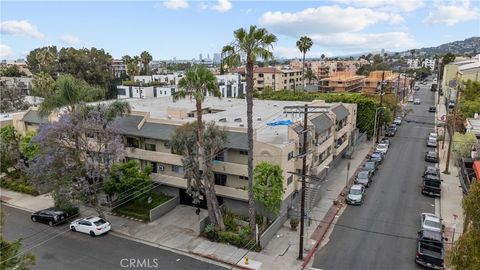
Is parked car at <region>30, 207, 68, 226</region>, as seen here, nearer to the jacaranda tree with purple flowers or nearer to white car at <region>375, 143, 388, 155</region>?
the jacaranda tree with purple flowers

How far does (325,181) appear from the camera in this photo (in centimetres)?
3966

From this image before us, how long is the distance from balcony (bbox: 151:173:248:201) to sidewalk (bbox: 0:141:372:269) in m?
2.61

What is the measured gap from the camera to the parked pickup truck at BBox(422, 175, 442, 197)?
35281mm

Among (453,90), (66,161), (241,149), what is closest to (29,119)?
(66,161)

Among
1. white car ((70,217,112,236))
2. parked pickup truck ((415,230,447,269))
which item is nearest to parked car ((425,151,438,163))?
parked pickup truck ((415,230,447,269))

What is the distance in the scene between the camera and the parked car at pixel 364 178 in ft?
125

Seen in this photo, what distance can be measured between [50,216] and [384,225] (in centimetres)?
2919

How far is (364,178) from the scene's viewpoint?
38688 mm

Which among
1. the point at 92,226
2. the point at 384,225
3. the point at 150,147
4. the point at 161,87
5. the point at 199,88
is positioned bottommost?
the point at 384,225

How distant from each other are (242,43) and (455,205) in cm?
2688

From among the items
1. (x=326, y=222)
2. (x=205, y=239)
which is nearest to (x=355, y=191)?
(x=326, y=222)

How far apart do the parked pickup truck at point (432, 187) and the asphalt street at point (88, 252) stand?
24615 mm

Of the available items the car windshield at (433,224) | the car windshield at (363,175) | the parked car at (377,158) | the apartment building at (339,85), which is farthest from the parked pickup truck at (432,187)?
the apartment building at (339,85)

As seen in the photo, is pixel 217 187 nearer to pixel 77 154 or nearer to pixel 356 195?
pixel 77 154
